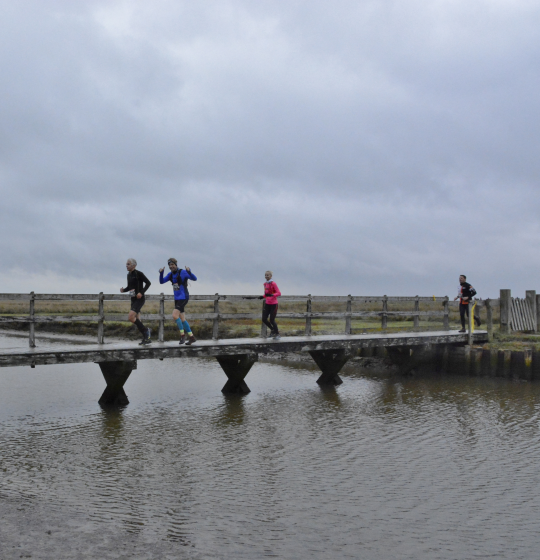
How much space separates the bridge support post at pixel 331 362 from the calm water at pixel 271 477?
7.76 feet

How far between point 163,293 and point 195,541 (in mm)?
8757

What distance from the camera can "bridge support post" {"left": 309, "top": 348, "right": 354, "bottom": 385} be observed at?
57.8 feet

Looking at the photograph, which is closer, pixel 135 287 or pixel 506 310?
pixel 135 287

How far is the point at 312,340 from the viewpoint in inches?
650

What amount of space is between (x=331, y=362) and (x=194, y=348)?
201 inches

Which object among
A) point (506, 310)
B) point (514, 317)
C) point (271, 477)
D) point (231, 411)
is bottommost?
point (271, 477)

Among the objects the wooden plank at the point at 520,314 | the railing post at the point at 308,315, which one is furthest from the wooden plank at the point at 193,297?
the wooden plank at the point at 520,314

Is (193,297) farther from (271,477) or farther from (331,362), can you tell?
(271,477)

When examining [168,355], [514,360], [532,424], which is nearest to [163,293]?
[168,355]

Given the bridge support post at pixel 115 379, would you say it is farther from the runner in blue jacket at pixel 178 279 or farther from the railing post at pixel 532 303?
the railing post at pixel 532 303

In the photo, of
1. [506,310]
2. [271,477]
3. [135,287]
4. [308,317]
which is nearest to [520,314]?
[506,310]

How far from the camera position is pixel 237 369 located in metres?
15.6

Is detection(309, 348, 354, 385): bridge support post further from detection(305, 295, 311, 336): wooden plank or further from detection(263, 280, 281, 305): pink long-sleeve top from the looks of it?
detection(263, 280, 281, 305): pink long-sleeve top

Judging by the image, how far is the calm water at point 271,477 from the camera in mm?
6160
